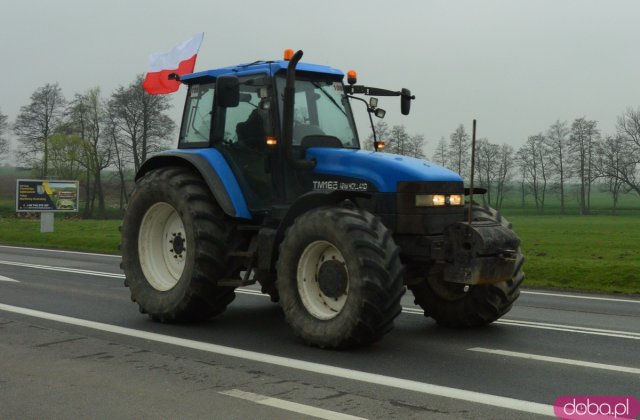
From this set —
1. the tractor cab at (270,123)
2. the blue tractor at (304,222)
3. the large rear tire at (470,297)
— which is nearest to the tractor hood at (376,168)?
the blue tractor at (304,222)

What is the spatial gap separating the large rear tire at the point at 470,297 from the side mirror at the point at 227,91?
2.75 m

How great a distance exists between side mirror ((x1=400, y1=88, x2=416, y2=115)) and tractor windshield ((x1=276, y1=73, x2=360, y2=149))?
0.75 meters

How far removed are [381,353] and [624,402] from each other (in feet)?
7.54

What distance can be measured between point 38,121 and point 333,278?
61.6 metres

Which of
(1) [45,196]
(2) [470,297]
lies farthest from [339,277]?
(1) [45,196]

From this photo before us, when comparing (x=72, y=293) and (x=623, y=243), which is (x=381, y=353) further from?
(x=623, y=243)

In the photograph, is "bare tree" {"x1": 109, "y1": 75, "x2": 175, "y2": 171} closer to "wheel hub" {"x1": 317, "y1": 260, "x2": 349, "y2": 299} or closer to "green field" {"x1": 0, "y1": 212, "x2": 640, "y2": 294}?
"green field" {"x1": 0, "y1": 212, "x2": 640, "y2": 294}

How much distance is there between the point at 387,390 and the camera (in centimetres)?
550

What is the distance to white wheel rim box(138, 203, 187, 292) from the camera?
8961 millimetres

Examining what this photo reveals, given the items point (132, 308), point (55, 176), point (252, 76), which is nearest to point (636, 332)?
point (252, 76)

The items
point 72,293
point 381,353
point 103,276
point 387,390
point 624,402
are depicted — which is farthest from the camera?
point 103,276

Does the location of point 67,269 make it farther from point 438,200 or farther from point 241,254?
point 438,200

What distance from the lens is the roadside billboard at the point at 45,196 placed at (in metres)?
36.4

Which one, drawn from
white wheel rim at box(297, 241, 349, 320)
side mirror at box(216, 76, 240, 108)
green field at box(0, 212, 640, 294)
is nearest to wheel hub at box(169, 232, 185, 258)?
side mirror at box(216, 76, 240, 108)
